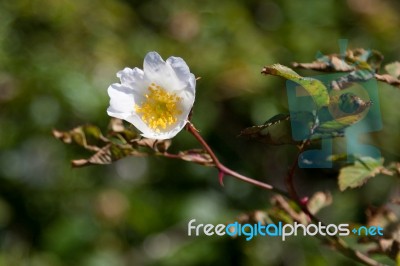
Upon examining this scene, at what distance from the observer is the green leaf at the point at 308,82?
0.66 m

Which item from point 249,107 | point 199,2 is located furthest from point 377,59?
point 199,2

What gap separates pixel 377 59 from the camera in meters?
0.82

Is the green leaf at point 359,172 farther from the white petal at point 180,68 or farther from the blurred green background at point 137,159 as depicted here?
the blurred green background at point 137,159

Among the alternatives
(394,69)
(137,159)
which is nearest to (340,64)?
(394,69)

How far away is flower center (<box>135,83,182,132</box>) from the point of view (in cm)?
80

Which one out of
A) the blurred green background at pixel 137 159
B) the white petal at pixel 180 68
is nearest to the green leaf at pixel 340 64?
the white petal at pixel 180 68

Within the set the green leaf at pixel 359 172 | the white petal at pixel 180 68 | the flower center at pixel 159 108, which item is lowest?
the green leaf at pixel 359 172

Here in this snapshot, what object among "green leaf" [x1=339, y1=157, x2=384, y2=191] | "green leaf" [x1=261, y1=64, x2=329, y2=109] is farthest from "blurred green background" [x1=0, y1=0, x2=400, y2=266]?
"green leaf" [x1=261, y1=64, x2=329, y2=109]

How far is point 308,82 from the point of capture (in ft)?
2.22

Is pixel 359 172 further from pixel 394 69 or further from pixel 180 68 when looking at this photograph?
pixel 180 68

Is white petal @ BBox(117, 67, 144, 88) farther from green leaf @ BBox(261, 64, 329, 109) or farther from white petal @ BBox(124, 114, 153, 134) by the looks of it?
green leaf @ BBox(261, 64, 329, 109)

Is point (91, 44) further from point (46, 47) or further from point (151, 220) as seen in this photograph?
point (151, 220)

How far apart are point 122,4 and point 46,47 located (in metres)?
0.38

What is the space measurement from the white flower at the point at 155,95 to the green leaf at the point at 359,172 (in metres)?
0.19
